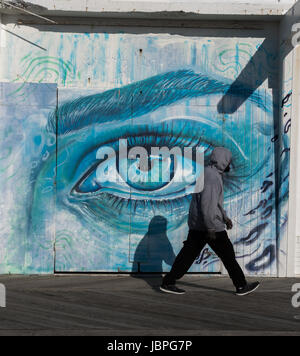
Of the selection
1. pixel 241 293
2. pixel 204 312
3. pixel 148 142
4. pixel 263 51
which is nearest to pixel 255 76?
pixel 263 51

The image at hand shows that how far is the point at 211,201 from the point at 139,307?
1602 millimetres

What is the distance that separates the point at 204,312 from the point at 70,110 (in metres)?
3.99

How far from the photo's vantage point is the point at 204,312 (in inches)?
300

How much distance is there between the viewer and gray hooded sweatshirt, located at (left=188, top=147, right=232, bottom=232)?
27.5 feet

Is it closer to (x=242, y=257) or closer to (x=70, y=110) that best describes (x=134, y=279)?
(x=242, y=257)

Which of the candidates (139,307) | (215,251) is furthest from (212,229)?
(139,307)

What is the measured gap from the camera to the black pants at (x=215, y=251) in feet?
27.8

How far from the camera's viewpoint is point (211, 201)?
27.6 ft

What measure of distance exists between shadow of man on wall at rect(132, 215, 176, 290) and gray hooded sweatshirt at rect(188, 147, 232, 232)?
1.55 m

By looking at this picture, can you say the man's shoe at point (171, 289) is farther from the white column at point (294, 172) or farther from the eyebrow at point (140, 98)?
the eyebrow at point (140, 98)

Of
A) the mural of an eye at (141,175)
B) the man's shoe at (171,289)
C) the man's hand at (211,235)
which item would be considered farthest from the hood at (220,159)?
the man's shoe at (171,289)

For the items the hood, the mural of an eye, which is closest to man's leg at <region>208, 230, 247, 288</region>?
the hood

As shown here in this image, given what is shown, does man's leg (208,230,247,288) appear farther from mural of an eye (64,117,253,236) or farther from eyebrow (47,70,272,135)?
eyebrow (47,70,272,135)

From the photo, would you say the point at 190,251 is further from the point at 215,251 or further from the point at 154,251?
the point at 154,251
